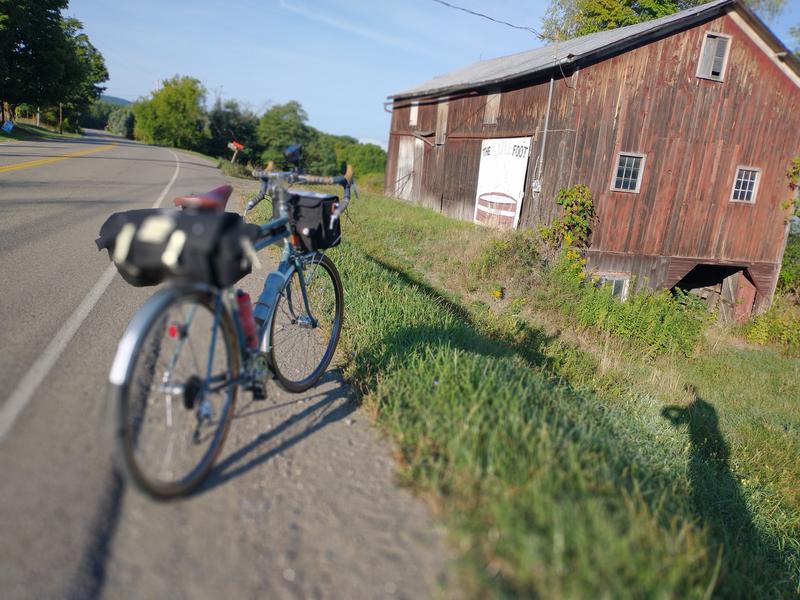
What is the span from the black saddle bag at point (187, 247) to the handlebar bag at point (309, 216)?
47.4 inches

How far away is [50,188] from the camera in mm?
12828

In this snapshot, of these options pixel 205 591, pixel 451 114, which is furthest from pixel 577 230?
pixel 205 591

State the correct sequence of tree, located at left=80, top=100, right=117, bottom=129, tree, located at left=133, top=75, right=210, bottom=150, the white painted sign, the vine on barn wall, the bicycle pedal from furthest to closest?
tree, located at left=80, top=100, right=117, bottom=129
tree, located at left=133, top=75, right=210, bottom=150
the white painted sign
the vine on barn wall
the bicycle pedal

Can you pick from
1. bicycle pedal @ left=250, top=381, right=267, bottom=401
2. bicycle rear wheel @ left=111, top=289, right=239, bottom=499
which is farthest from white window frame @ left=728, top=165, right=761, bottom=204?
bicycle rear wheel @ left=111, top=289, right=239, bottom=499

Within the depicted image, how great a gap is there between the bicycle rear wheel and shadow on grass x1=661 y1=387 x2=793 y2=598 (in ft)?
7.81

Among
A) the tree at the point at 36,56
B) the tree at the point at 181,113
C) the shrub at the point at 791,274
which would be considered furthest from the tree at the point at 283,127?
the shrub at the point at 791,274

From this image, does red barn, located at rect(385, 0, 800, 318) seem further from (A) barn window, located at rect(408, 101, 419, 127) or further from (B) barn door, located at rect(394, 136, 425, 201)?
(A) barn window, located at rect(408, 101, 419, 127)

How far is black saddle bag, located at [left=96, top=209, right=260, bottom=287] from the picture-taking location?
227 cm

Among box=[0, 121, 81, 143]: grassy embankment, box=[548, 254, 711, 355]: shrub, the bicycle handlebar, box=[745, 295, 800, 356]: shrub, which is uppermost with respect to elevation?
box=[0, 121, 81, 143]: grassy embankment

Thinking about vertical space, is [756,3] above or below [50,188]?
above

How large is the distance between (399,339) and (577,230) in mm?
11466

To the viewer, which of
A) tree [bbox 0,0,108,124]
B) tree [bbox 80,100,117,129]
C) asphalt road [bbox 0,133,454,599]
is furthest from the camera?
tree [bbox 80,100,117,129]

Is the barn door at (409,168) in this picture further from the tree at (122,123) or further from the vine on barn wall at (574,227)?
the tree at (122,123)

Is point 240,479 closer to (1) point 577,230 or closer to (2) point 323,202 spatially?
(2) point 323,202
